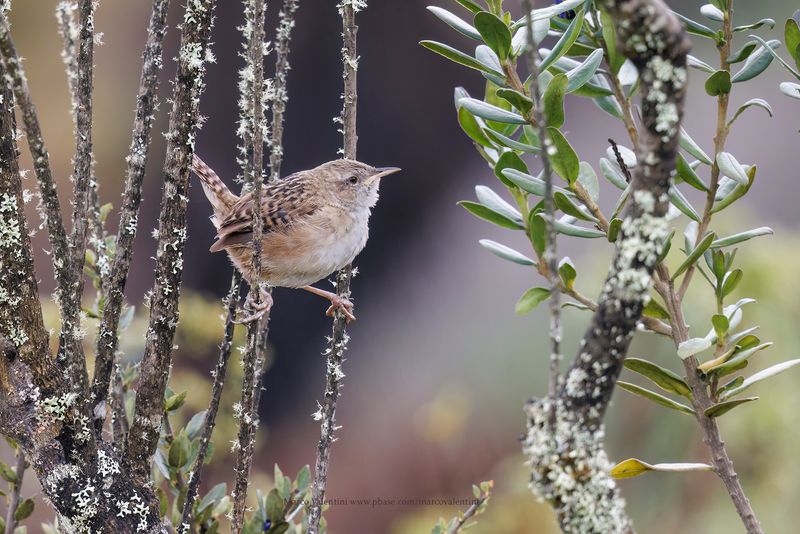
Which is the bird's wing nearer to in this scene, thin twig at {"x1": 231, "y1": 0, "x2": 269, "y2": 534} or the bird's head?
the bird's head

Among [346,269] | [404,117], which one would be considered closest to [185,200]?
[346,269]

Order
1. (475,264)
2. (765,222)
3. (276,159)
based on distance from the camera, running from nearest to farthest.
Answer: (276,159)
(765,222)
(475,264)

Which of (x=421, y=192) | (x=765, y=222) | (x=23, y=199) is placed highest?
(x=421, y=192)

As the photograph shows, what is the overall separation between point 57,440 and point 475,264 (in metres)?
4.09

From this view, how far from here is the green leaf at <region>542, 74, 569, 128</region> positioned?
3.69 feet

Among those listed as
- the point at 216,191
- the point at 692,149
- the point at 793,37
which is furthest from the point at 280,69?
the point at 216,191

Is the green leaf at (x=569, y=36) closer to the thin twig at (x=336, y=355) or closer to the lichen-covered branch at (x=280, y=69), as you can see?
the thin twig at (x=336, y=355)

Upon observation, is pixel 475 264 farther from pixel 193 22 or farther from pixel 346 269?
pixel 193 22

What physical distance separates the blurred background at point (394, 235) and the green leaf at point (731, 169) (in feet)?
9.67

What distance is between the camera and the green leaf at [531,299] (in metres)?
1.18

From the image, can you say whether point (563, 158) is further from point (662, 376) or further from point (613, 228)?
point (662, 376)

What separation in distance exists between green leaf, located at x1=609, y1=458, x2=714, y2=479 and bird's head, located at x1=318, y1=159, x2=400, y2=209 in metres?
1.57

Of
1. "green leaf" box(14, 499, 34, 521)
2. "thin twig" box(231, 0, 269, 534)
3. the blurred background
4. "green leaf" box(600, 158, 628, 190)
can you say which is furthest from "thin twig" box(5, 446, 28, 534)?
the blurred background

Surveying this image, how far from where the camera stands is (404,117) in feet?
16.1
